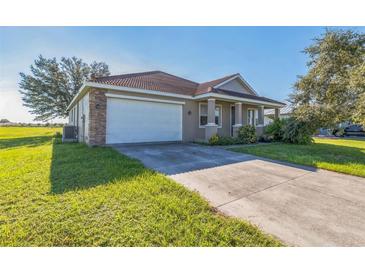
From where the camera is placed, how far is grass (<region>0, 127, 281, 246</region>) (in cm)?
214

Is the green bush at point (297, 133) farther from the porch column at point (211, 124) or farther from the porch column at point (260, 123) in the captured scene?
the porch column at point (211, 124)

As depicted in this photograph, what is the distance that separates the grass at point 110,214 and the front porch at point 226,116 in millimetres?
7283

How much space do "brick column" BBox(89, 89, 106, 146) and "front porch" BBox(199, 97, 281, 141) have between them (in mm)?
5817

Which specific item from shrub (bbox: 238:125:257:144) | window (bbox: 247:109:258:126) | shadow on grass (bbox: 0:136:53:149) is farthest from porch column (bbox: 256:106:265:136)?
shadow on grass (bbox: 0:136:53:149)

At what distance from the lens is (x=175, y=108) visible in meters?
10.8

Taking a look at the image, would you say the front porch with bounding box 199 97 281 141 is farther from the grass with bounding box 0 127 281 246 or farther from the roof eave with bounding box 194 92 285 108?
the grass with bounding box 0 127 281 246

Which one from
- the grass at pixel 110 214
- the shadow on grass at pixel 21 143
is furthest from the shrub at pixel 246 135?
the shadow on grass at pixel 21 143

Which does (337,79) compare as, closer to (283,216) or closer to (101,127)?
(283,216)

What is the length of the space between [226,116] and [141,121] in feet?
21.5

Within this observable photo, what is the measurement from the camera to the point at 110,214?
8.72 feet

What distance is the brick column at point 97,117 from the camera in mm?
8297

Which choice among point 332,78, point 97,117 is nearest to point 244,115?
point 332,78

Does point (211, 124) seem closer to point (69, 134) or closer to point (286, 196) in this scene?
point (286, 196)
